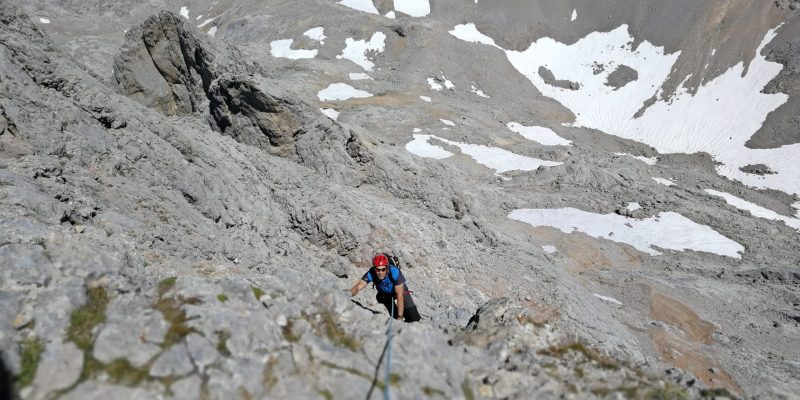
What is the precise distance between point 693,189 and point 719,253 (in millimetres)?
14331

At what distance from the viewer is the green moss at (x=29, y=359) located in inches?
207

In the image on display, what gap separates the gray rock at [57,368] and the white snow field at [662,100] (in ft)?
201

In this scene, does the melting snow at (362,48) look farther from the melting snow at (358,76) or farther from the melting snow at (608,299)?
the melting snow at (608,299)

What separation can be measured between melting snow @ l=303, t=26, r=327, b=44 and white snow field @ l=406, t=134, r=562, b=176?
131 feet

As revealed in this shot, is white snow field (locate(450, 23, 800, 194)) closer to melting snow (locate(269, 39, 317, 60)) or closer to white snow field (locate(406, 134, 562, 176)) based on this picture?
melting snow (locate(269, 39, 317, 60))

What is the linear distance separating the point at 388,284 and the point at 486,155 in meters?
35.3

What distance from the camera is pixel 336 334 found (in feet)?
23.7

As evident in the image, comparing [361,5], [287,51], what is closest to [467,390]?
[287,51]

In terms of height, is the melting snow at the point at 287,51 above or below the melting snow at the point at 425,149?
above

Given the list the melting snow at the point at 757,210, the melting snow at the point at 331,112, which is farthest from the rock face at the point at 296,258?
the melting snow at the point at 331,112

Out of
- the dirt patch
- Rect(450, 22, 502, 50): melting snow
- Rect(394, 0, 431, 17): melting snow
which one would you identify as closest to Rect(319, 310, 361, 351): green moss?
the dirt patch

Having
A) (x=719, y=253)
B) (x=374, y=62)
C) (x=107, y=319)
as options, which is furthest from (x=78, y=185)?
(x=374, y=62)

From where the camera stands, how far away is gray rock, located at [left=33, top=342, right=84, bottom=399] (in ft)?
17.2

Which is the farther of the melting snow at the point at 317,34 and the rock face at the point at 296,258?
the melting snow at the point at 317,34
